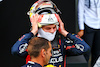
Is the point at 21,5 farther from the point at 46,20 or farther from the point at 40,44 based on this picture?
the point at 40,44

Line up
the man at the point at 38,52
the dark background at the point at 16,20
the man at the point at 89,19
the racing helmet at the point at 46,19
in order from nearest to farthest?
the man at the point at 38,52 → the racing helmet at the point at 46,19 → the man at the point at 89,19 → the dark background at the point at 16,20

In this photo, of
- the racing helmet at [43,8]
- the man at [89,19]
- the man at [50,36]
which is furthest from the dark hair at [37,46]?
the man at [89,19]

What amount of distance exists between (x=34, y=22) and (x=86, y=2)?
1.09m

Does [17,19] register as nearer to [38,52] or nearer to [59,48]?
[59,48]

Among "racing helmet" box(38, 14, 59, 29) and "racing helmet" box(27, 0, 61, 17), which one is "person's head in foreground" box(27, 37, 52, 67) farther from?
"racing helmet" box(27, 0, 61, 17)

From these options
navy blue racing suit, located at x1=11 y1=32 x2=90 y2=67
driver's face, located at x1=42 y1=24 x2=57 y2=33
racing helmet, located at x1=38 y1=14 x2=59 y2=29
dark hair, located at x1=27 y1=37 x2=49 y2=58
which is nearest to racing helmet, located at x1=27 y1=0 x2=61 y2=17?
racing helmet, located at x1=38 y1=14 x2=59 y2=29

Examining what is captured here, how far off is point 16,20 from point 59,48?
1296 mm

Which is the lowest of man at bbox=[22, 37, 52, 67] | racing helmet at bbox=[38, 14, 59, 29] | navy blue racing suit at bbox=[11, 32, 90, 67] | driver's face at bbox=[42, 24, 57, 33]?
navy blue racing suit at bbox=[11, 32, 90, 67]

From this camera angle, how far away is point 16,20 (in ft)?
11.6

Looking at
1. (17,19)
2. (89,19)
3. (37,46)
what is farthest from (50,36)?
(17,19)

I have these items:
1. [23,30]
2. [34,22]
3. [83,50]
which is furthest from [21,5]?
[83,50]

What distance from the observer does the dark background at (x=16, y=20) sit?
3.43 m

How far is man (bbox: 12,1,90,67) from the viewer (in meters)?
2.50

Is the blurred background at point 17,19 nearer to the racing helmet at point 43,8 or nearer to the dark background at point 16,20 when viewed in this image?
the dark background at point 16,20
